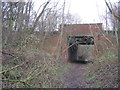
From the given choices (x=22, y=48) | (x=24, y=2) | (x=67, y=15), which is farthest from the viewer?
(x=67, y=15)

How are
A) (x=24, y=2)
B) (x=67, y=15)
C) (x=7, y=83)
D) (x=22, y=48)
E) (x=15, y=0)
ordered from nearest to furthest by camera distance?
1. (x=7, y=83)
2. (x=22, y=48)
3. (x=15, y=0)
4. (x=24, y=2)
5. (x=67, y=15)

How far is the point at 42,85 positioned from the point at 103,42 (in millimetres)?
9078

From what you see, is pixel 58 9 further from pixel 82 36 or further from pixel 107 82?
pixel 107 82

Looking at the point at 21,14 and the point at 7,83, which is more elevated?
the point at 21,14

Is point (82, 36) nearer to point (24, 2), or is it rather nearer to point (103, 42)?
point (103, 42)

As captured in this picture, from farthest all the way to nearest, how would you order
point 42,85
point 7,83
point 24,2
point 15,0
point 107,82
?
point 24,2
point 15,0
point 107,82
point 42,85
point 7,83

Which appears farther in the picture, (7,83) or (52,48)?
(52,48)

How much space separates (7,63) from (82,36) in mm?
11997

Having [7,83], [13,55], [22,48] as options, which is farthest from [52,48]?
[7,83]

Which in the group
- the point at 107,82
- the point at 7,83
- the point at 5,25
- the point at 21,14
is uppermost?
the point at 21,14

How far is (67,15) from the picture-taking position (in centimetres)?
1716

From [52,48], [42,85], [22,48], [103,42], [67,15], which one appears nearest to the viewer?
[42,85]

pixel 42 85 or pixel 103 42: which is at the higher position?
pixel 103 42

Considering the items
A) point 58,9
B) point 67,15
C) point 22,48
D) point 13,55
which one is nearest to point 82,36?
point 67,15
